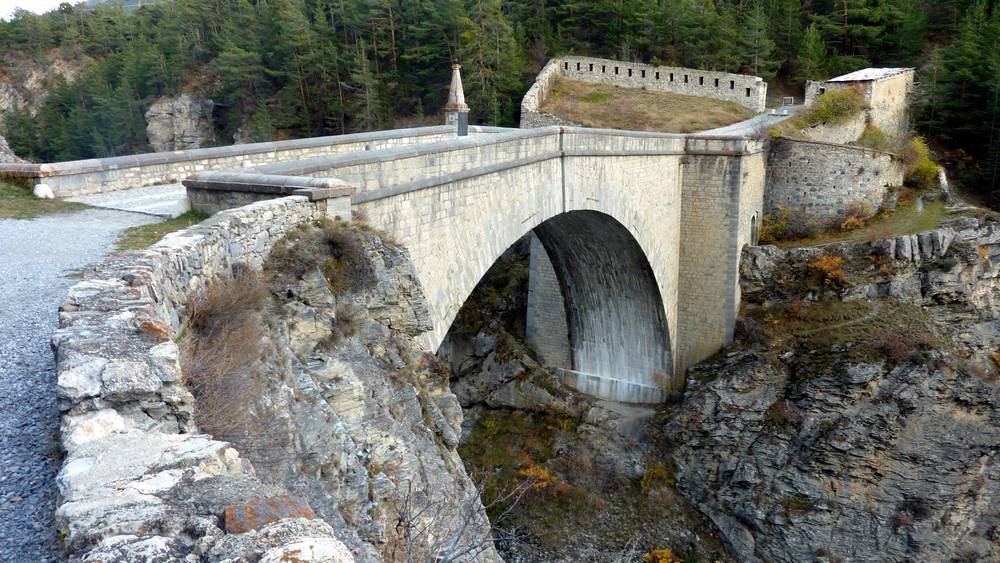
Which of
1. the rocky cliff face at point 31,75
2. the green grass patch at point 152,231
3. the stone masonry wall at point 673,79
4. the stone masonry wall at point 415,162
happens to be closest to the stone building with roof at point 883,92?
the stone masonry wall at point 673,79

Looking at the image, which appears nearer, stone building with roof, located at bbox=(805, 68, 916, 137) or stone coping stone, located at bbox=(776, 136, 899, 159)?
stone coping stone, located at bbox=(776, 136, 899, 159)

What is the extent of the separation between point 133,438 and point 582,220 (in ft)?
51.4

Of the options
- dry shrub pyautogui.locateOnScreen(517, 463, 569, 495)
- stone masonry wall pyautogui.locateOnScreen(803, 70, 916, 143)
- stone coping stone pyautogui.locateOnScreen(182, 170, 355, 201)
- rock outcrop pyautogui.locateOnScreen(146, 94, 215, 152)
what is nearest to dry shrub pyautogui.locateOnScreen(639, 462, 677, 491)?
dry shrub pyautogui.locateOnScreen(517, 463, 569, 495)

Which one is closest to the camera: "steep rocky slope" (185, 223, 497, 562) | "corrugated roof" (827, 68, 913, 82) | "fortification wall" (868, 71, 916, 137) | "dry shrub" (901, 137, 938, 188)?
"steep rocky slope" (185, 223, 497, 562)

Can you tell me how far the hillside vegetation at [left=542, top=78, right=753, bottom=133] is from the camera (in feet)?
94.4

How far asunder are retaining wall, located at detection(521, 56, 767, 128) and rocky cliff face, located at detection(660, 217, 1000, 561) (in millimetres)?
11881

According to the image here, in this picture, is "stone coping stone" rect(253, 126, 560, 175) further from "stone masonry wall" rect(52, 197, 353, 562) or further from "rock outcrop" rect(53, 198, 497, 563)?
"stone masonry wall" rect(52, 197, 353, 562)

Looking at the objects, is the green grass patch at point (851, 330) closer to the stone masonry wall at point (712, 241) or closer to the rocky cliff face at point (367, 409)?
the stone masonry wall at point (712, 241)

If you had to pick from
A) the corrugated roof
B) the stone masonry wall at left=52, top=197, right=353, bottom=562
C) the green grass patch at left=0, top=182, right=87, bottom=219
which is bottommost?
the stone masonry wall at left=52, top=197, right=353, bottom=562

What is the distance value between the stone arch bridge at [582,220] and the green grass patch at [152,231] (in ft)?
0.69

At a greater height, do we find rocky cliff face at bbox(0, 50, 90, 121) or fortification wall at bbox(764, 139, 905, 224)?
rocky cliff face at bbox(0, 50, 90, 121)

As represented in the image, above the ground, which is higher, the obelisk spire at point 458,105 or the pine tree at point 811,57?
the pine tree at point 811,57

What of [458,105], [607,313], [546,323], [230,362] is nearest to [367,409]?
[230,362]

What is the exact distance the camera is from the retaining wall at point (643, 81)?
29875 millimetres
